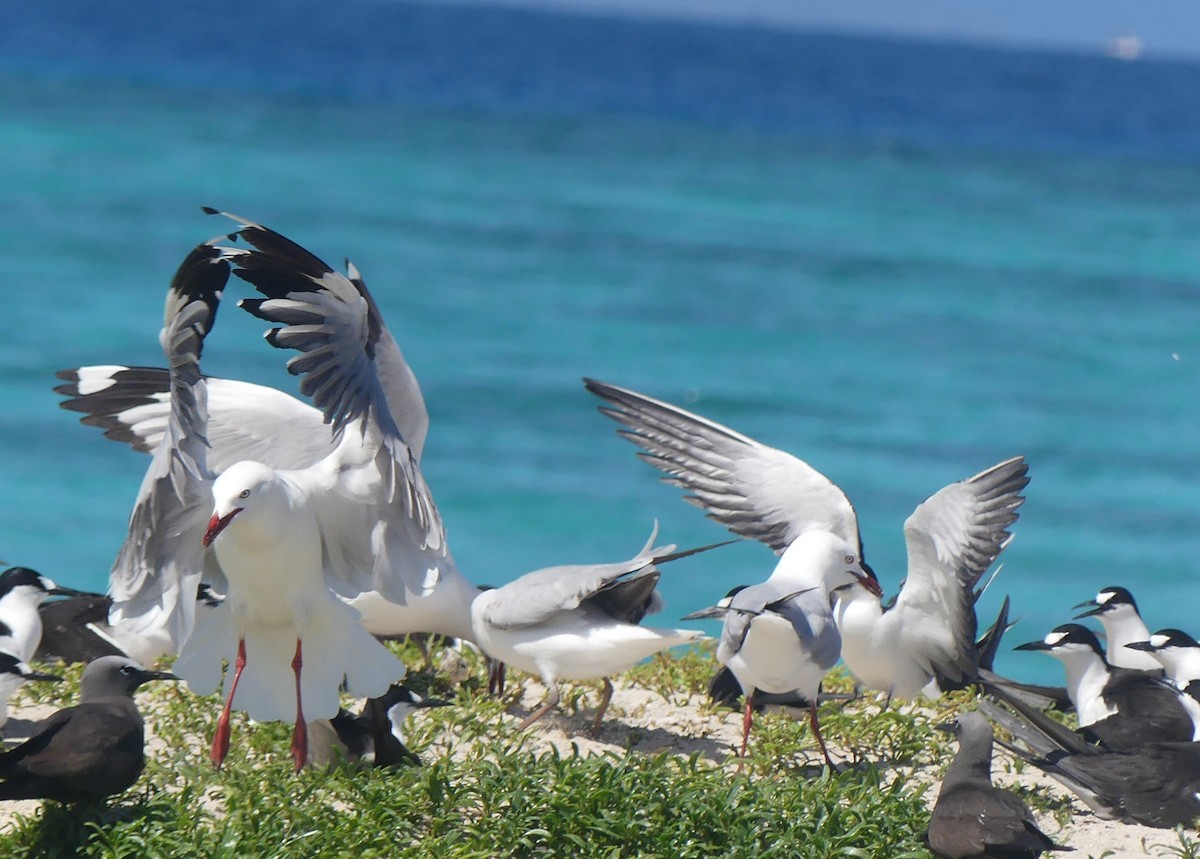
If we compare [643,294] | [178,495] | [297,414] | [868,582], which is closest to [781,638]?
[868,582]

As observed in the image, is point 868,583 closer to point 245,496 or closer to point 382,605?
point 382,605

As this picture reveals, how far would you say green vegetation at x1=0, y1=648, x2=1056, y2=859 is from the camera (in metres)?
5.04

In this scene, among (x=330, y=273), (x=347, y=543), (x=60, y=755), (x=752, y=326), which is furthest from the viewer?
(x=752, y=326)

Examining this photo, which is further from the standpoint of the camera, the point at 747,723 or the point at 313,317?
the point at 747,723

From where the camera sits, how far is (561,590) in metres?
6.41

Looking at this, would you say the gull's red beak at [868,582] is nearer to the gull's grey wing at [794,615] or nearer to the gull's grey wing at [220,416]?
A: the gull's grey wing at [794,615]

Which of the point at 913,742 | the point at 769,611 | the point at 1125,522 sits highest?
the point at 769,611

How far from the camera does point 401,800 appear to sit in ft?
17.1

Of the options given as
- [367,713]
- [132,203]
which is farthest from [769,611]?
[132,203]

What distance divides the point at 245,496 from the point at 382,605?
4.98 feet

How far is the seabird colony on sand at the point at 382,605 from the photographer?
5.51 m

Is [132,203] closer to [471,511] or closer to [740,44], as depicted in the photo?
[471,511]

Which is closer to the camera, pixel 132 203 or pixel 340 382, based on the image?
pixel 340 382

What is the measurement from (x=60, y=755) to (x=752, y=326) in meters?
16.7
